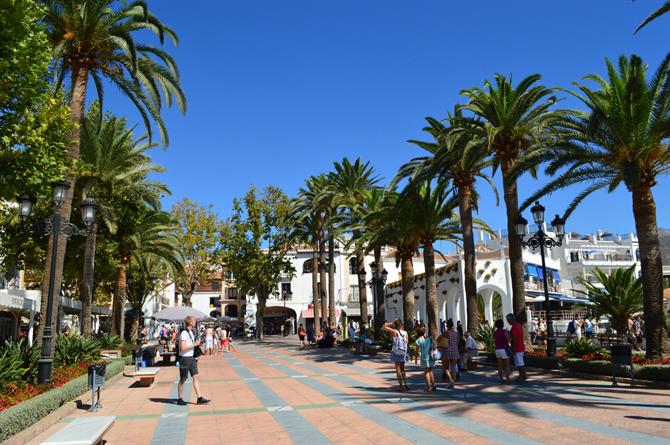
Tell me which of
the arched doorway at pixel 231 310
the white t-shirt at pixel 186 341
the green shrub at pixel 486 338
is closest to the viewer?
the white t-shirt at pixel 186 341

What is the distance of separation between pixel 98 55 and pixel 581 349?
16.6m

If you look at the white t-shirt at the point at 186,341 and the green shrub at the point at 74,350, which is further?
the green shrub at the point at 74,350

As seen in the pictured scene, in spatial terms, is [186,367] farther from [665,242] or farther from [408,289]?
[665,242]

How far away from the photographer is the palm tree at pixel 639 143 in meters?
13.9

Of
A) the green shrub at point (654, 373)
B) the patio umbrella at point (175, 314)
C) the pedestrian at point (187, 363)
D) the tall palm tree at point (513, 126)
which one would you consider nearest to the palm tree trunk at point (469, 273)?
the tall palm tree at point (513, 126)

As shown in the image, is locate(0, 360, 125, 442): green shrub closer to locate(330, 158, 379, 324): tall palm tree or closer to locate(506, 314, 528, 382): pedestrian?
locate(506, 314, 528, 382): pedestrian

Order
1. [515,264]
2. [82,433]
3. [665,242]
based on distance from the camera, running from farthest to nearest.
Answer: [665,242], [515,264], [82,433]

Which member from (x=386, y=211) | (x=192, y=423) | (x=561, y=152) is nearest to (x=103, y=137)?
(x=386, y=211)

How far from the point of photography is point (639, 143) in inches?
556

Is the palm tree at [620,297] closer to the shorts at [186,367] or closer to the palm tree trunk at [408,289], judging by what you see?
the palm tree trunk at [408,289]

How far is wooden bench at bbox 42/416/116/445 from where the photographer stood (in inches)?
235

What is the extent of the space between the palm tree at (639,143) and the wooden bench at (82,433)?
12.8 metres

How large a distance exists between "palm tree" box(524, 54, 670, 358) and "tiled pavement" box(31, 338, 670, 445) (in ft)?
9.73

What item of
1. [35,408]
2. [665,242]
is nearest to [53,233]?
[35,408]
